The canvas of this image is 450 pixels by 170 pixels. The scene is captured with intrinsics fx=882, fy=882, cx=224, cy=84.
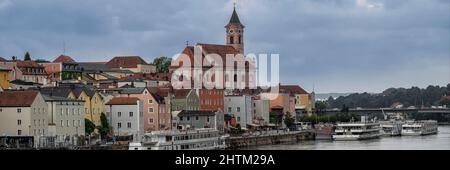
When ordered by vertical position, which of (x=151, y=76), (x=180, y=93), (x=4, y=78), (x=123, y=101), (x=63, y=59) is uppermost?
(x=63, y=59)

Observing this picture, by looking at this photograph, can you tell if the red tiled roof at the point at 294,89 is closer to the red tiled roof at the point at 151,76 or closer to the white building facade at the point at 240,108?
the red tiled roof at the point at 151,76

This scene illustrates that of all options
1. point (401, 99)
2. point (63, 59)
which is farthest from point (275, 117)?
point (401, 99)

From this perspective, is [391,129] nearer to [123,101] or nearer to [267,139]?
[267,139]

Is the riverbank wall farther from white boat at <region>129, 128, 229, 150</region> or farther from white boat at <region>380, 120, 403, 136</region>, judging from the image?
white boat at <region>380, 120, 403, 136</region>

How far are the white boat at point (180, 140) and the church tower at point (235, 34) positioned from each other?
32.3 m

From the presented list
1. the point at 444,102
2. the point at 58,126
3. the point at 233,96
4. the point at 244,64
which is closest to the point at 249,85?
the point at 244,64

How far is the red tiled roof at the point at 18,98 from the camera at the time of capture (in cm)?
3016

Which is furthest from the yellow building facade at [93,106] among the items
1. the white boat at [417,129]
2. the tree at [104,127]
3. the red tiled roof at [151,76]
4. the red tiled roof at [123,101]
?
the white boat at [417,129]

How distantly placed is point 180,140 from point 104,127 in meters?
4.50

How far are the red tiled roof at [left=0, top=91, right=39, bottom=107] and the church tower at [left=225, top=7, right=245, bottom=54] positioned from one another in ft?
128

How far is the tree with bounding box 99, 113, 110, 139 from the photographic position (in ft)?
115

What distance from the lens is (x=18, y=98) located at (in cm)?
3056

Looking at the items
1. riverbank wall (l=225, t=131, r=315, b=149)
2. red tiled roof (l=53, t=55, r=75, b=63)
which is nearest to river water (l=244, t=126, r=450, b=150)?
riverbank wall (l=225, t=131, r=315, b=149)
